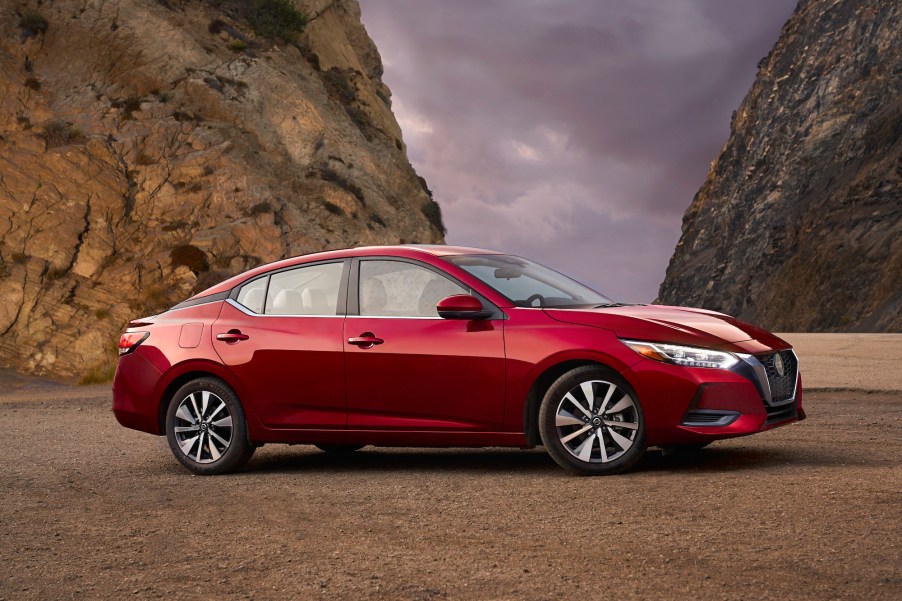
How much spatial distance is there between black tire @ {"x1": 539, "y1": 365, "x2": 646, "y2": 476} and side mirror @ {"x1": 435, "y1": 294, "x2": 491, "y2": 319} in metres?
0.74

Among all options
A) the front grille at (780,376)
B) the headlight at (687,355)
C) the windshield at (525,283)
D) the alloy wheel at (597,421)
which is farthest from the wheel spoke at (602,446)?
the front grille at (780,376)

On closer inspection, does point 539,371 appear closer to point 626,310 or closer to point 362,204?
point 626,310

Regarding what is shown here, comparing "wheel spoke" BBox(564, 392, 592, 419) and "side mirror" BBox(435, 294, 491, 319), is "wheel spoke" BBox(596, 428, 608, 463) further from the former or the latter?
"side mirror" BBox(435, 294, 491, 319)

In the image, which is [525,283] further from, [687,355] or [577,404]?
[687,355]

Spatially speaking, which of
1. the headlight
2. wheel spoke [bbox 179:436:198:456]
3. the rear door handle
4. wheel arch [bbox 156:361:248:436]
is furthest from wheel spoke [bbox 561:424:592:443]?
wheel spoke [bbox 179:436:198:456]

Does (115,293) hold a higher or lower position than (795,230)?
lower

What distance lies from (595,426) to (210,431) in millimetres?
3168

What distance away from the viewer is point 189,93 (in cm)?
3312

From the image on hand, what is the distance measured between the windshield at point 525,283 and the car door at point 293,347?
103 cm

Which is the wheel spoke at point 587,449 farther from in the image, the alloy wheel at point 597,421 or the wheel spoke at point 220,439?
the wheel spoke at point 220,439

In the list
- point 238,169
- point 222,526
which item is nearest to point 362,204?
point 238,169

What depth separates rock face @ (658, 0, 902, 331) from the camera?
56438mm

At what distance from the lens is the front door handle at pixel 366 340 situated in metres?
7.88

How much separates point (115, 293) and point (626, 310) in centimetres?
2282
